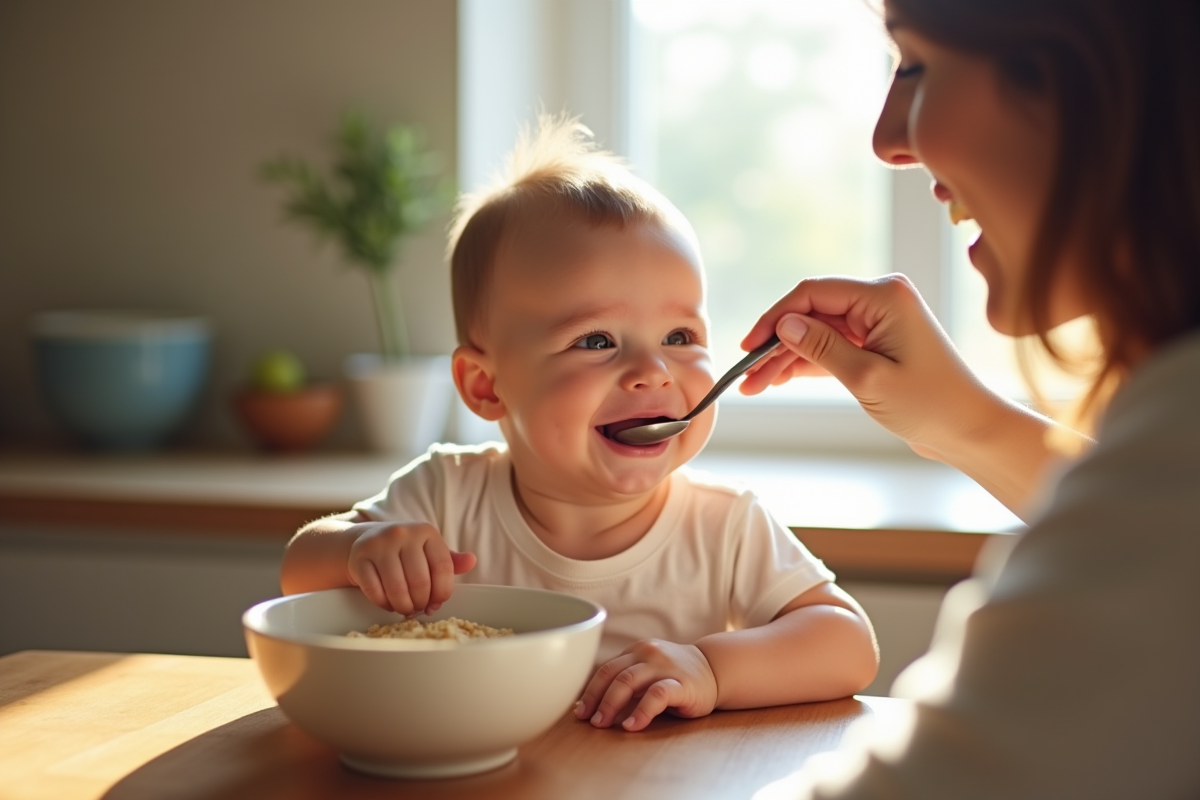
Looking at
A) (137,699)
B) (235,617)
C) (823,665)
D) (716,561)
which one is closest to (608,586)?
(716,561)

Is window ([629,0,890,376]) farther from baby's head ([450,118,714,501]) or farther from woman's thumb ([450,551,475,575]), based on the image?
woman's thumb ([450,551,475,575])

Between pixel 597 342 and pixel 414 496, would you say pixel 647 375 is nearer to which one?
pixel 597 342

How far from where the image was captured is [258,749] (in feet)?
2.81

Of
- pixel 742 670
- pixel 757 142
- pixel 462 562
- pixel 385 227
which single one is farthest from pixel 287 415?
pixel 742 670

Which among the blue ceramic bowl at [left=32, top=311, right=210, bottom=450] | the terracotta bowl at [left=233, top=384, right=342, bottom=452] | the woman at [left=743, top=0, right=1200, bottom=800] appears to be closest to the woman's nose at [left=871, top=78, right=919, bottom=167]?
the woman at [left=743, top=0, right=1200, bottom=800]

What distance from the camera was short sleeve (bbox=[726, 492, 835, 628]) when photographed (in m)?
1.17

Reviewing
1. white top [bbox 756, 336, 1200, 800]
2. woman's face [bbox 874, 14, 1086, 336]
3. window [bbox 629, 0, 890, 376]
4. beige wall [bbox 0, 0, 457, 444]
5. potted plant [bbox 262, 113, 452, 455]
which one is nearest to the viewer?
white top [bbox 756, 336, 1200, 800]

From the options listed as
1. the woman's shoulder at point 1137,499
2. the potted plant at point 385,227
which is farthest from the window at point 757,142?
the woman's shoulder at point 1137,499

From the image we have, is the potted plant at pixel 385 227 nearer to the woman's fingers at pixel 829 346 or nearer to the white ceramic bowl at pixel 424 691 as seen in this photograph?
the woman's fingers at pixel 829 346

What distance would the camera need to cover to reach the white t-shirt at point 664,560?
3.96 ft

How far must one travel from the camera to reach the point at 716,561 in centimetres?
124

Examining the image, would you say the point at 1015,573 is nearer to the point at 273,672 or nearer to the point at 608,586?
the point at 273,672

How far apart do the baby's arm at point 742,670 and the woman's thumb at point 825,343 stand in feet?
0.67

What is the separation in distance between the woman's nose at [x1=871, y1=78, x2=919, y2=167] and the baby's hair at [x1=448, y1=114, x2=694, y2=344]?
1.40ft
